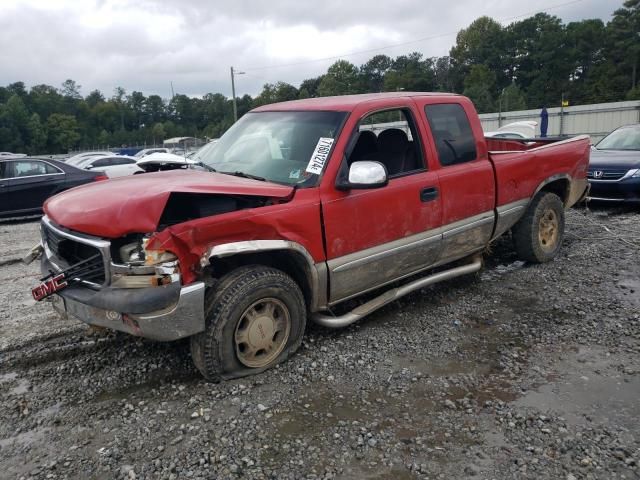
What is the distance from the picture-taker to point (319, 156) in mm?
4102

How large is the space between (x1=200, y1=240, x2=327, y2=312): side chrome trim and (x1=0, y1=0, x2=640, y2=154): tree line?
5794 cm

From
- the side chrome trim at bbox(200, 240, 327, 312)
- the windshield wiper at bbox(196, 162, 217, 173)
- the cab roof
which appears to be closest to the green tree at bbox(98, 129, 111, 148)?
the windshield wiper at bbox(196, 162, 217, 173)

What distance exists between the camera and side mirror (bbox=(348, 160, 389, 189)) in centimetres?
390

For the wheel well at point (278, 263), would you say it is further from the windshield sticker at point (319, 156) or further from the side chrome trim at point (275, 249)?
the windshield sticker at point (319, 156)

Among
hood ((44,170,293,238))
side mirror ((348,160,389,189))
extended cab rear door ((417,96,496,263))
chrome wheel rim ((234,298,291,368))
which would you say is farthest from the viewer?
extended cab rear door ((417,96,496,263))

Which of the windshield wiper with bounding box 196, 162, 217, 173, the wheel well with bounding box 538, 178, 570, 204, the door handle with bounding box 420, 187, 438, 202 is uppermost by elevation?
the windshield wiper with bounding box 196, 162, 217, 173

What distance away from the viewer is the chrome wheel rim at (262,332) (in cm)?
371

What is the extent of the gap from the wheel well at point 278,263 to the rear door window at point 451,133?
1777 mm

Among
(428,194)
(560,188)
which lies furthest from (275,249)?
(560,188)

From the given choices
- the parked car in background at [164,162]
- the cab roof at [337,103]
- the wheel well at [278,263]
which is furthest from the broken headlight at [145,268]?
the cab roof at [337,103]

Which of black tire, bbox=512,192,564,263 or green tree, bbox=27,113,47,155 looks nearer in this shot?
black tire, bbox=512,192,564,263

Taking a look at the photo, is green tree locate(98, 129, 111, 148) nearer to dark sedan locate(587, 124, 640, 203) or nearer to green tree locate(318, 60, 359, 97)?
green tree locate(318, 60, 359, 97)

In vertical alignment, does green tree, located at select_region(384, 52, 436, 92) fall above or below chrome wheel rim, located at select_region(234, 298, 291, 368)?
above

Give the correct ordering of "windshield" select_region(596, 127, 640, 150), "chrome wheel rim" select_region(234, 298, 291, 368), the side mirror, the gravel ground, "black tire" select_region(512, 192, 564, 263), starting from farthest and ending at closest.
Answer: "windshield" select_region(596, 127, 640, 150) → "black tire" select_region(512, 192, 564, 263) → the side mirror → "chrome wheel rim" select_region(234, 298, 291, 368) → the gravel ground
